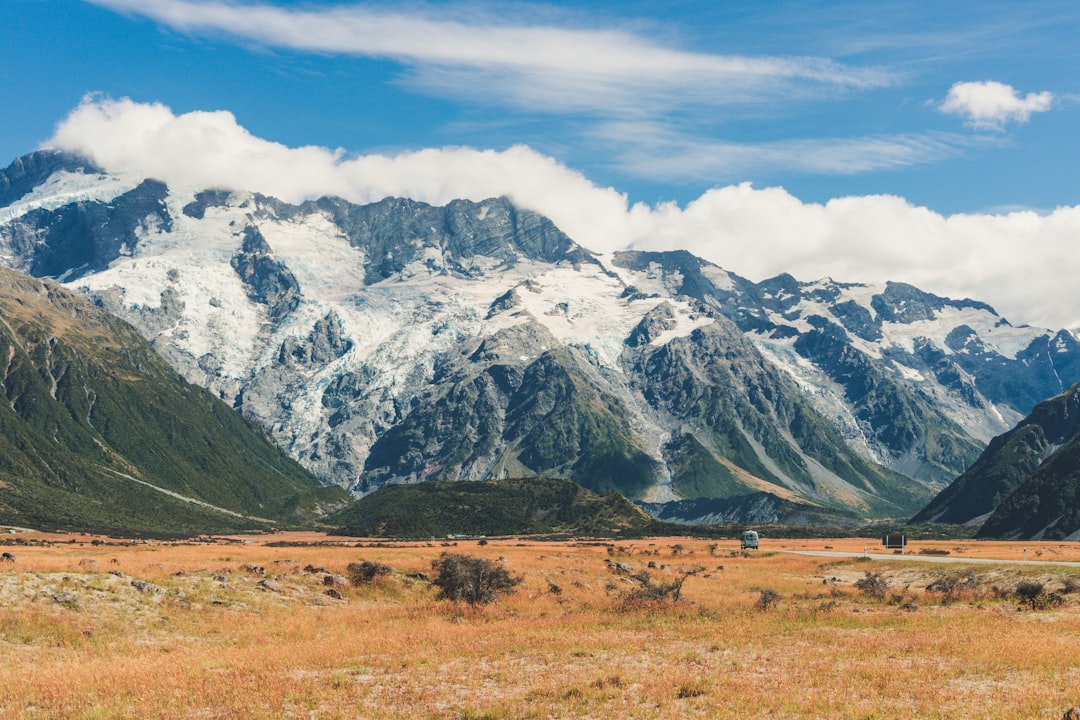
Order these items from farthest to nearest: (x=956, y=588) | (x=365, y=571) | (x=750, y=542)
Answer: (x=750, y=542) → (x=956, y=588) → (x=365, y=571)

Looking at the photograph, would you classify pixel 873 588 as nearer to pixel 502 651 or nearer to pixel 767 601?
pixel 767 601

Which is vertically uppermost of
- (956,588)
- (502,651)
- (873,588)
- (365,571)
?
(365,571)

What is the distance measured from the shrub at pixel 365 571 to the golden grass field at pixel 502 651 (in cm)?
101

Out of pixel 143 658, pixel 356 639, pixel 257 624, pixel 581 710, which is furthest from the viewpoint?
pixel 257 624

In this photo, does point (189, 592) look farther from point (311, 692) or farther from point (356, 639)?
point (311, 692)

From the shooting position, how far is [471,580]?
56594 mm

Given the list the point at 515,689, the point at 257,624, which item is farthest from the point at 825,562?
the point at 515,689

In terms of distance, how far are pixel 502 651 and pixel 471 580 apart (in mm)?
19671

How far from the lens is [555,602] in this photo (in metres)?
57.4

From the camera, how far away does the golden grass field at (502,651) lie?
26844 millimetres

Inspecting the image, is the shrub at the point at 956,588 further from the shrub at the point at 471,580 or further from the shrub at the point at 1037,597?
the shrub at the point at 471,580

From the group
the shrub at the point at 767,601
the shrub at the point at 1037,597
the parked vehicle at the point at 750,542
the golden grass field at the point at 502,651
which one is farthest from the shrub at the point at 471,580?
the parked vehicle at the point at 750,542

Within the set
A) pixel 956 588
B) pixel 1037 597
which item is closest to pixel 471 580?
pixel 956 588

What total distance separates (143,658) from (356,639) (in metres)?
8.44
